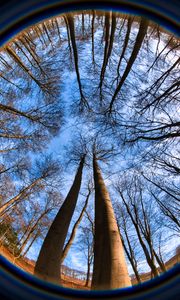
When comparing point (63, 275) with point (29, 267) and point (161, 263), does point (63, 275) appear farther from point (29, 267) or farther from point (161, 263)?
point (161, 263)

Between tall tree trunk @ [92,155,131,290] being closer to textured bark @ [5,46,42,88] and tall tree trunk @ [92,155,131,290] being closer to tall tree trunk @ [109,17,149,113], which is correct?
tall tree trunk @ [109,17,149,113]

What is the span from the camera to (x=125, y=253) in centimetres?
185

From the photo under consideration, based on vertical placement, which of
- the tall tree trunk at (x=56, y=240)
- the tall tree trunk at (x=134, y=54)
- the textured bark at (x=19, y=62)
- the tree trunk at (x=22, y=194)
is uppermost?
the tall tree trunk at (x=134, y=54)

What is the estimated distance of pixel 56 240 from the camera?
5.96ft

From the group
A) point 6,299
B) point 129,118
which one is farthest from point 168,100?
point 6,299

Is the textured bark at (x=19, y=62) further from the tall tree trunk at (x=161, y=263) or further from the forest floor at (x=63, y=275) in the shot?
the tall tree trunk at (x=161, y=263)

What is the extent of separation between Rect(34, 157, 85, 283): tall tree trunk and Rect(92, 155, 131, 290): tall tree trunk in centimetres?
16

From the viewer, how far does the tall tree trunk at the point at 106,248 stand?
5.26 ft

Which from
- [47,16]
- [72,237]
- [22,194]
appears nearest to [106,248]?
[72,237]

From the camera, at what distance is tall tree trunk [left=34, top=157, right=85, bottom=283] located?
5.40 ft

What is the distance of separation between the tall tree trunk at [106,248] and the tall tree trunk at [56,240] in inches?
6.4

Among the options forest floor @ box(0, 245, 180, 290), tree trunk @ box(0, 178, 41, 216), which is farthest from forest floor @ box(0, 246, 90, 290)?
tree trunk @ box(0, 178, 41, 216)

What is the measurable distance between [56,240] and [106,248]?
1.08 ft

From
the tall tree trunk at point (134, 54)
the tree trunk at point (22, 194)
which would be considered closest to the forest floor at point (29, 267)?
the tree trunk at point (22, 194)
